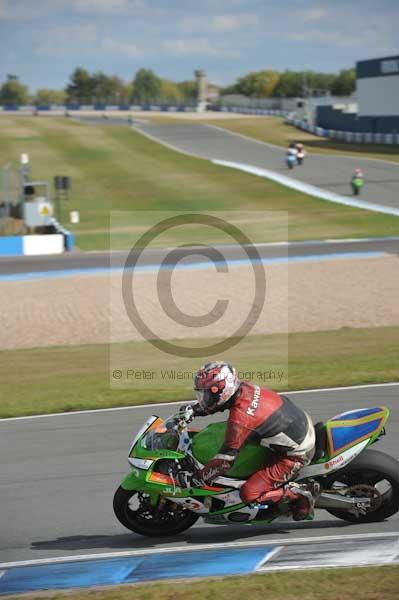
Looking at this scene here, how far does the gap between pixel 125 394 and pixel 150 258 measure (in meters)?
20.5

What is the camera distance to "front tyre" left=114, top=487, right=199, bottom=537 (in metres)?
7.88

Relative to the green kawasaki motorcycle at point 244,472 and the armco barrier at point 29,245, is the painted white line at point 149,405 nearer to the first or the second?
the green kawasaki motorcycle at point 244,472

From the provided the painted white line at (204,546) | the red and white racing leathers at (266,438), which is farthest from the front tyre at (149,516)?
the red and white racing leathers at (266,438)

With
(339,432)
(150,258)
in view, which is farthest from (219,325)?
(150,258)

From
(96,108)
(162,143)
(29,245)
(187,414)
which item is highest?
(96,108)

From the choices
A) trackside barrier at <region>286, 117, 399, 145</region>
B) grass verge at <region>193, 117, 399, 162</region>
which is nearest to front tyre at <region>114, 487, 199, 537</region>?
grass verge at <region>193, 117, 399, 162</region>

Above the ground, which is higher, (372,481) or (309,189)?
(309,189)

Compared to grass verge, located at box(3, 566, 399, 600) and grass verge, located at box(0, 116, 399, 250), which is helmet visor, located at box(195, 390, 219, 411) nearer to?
grass verge, located at box(3, 566, 399, 600)

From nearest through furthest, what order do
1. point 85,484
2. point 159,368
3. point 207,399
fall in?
1. point 207,399
2. point 85,484
3. point 159,368

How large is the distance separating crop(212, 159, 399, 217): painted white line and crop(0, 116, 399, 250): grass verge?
0.79 meters

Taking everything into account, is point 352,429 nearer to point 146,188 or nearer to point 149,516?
point 149,516

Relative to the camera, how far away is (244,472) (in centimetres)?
775

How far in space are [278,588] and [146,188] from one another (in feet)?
173

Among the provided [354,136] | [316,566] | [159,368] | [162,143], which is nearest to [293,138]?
[354,136]
